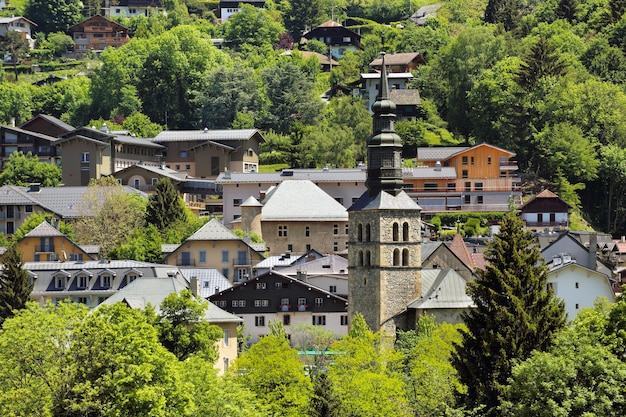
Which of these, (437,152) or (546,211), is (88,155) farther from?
(546,211)

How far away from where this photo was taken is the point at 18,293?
347 feet

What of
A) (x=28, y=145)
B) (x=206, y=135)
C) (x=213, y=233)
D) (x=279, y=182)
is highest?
(x=206, y=135)

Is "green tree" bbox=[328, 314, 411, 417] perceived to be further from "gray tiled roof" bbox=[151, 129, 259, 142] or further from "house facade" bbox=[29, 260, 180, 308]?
"gray tiled roof" bbox=[151, 129, 259, 142]

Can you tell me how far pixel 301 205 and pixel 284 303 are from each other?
22.2m

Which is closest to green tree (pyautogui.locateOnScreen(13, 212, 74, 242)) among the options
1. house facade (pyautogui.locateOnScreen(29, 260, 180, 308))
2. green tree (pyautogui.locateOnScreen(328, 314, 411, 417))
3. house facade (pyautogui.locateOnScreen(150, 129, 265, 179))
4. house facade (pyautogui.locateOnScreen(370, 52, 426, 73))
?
house facade (pyautogui.locateOnScreen(29, 260, 180, 308))

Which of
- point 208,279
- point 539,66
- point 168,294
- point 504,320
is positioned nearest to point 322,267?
point 208,279

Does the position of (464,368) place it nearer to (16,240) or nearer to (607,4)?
(16,240)

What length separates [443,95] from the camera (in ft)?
557

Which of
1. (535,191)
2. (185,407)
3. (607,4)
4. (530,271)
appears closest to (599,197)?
(535,191)

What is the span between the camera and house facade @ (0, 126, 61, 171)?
6481 inches

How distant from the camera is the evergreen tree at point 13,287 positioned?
104 m

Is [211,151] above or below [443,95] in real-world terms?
below

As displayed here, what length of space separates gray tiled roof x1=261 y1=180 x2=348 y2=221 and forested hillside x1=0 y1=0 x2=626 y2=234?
15971mm

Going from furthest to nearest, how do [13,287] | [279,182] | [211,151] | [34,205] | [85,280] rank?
[211,151] < [279,182] < [34,205] < [85,280] < [13,287]
